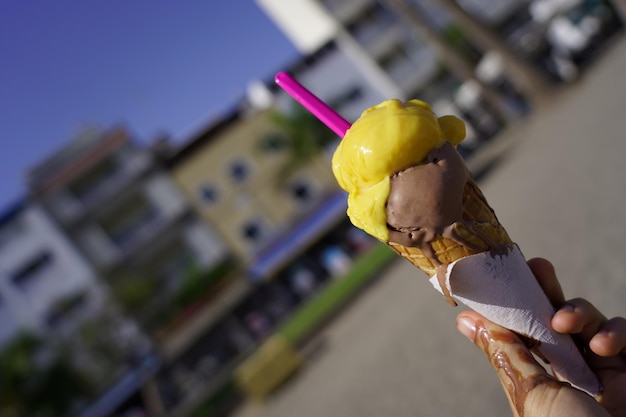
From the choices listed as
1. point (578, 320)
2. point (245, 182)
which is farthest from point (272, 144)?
point (578, 320)

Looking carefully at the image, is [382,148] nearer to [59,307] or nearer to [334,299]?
[334,299]

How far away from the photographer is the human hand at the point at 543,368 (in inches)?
68.5

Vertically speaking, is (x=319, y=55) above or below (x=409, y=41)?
above

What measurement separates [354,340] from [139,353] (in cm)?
1415

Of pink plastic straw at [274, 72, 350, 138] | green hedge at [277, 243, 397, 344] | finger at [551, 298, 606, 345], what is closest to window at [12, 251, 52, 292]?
green hedge at [277, 243, 397, 344]

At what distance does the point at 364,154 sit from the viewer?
180 cm

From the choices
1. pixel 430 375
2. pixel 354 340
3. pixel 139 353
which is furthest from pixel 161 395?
pixel 430 375

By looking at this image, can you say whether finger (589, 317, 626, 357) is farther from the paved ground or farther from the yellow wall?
the yellow wall

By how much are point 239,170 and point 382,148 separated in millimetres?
25129

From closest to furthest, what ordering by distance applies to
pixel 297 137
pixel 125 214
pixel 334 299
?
1. pixel 334 299
2. pixel 297 137
3. pixel 125 214

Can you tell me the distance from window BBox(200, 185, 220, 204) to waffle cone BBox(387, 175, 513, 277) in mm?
24634

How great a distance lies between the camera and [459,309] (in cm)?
784

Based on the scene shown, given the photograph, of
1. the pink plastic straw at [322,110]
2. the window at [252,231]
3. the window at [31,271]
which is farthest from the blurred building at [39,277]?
the pink plastic straw at [322,110]

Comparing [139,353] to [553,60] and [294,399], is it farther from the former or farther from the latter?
[553,60]
